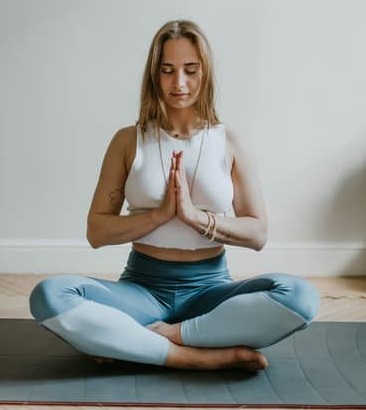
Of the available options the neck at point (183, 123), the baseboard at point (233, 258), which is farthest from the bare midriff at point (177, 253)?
the baseboard at point (233, 258)

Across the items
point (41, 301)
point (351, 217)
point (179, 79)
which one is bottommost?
point (351, 217)

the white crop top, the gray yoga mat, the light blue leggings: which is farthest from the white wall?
the light blue leggings

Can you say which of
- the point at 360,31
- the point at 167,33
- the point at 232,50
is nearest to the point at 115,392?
the point at 167,33

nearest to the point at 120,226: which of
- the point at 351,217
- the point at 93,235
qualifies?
the point at 93,235

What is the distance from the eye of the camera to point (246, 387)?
206cm

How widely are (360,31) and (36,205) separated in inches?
62.0

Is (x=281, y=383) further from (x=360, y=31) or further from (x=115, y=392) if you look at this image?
(x=360, y=31)

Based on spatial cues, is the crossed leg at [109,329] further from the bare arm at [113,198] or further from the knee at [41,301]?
the bare arm at [113,198]

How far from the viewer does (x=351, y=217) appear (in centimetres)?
344

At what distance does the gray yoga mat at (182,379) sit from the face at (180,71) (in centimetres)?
78

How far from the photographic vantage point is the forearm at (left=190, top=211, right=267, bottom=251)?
215 cm

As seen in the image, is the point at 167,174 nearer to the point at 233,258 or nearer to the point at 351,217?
the point at 233,258

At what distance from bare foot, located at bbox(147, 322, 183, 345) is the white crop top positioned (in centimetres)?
23

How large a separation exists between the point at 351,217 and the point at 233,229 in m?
1.38
